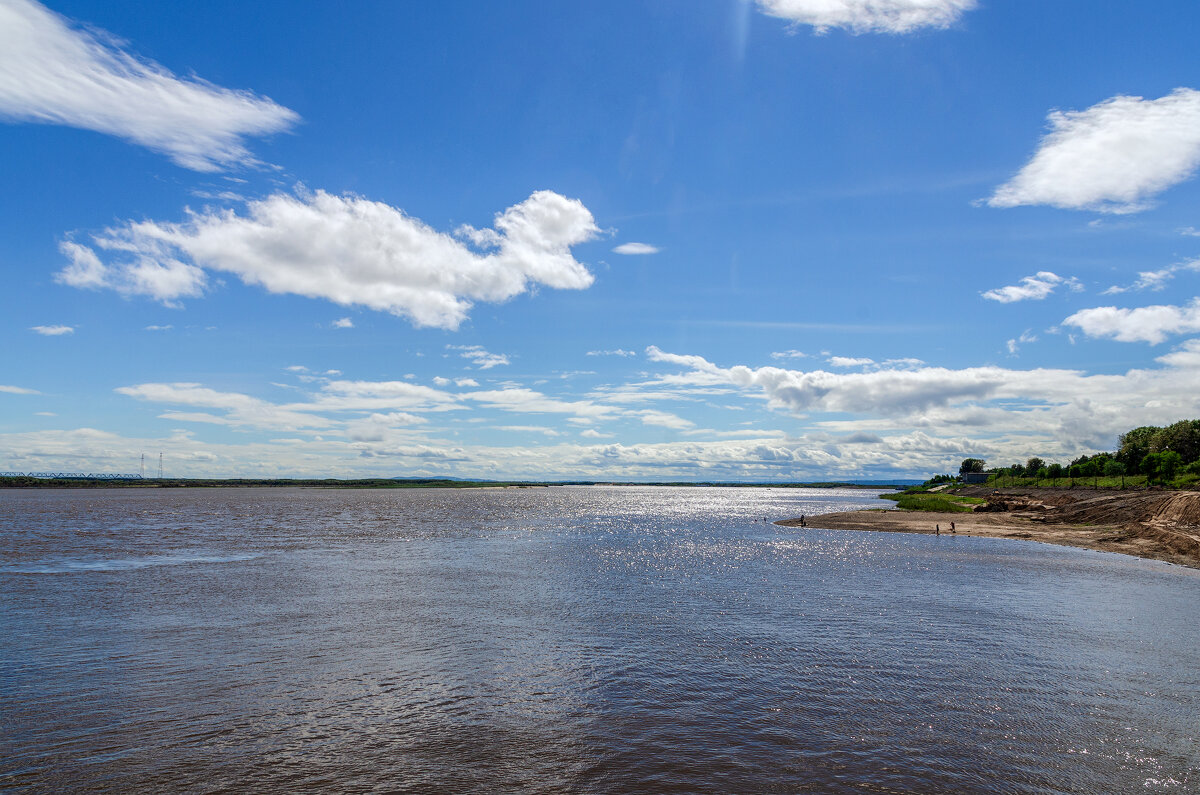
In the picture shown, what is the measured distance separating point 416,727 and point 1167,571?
179ft

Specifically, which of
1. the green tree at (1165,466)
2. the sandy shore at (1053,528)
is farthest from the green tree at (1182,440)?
the sandy shore at (1053,528)

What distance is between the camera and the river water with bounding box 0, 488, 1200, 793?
1447cm

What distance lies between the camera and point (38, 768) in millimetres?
13984

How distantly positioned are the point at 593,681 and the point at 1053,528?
79.1 m

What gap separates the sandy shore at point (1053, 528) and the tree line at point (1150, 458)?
91.5 feet

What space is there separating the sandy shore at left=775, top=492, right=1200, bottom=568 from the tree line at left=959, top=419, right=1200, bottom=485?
91.5ft

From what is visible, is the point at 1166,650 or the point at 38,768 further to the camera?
the point at 1166,650

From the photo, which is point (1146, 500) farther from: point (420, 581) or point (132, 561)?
point (132, 561)

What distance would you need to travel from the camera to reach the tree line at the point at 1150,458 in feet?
380

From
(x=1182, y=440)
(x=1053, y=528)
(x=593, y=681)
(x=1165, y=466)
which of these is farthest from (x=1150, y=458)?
(x=593, y=681)

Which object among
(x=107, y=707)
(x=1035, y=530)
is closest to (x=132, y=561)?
(x=107, y=707)

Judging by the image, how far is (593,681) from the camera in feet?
68.4

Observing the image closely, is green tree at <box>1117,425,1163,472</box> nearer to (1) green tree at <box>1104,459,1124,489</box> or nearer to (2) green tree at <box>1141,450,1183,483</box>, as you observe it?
(1) green tree at <box>1104,459,1124,489</box>

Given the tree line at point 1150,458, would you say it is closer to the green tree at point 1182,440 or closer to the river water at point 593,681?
the green tree at point 1182,440
